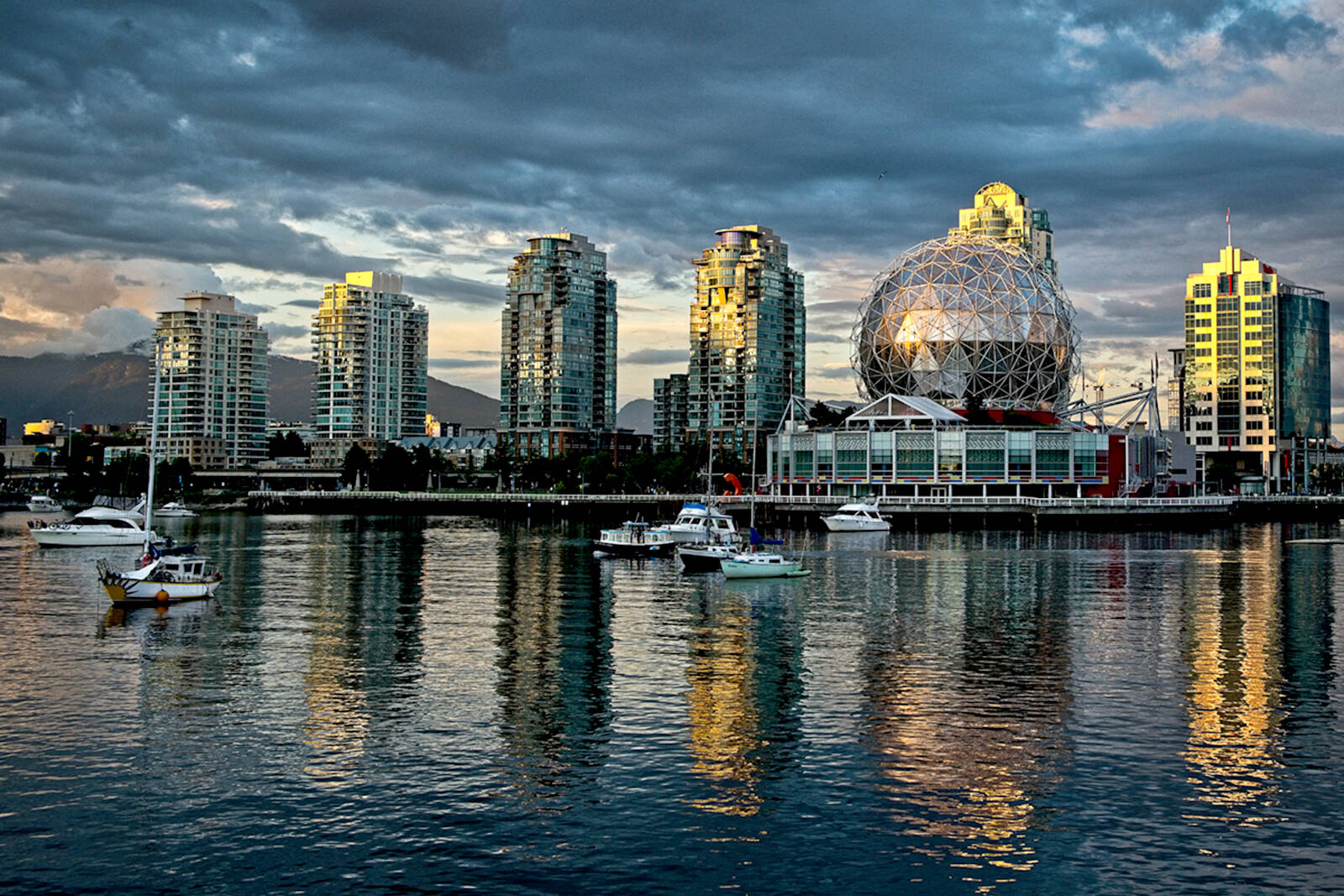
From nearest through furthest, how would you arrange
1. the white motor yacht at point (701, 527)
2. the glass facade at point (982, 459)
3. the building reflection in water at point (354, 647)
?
the building reflection in water at point (354, 647) → the white motor yacht at point (701, 527) → the glass facade at point (982, 459)

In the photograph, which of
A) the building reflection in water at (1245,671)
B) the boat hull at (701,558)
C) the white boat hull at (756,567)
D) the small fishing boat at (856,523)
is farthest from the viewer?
the small fishing boat at (856,523)

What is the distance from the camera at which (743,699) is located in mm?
43469

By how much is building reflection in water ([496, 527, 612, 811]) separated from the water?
0.54ft

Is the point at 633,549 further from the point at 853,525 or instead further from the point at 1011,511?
the point at 1011,511

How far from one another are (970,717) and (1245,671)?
53.0 ft

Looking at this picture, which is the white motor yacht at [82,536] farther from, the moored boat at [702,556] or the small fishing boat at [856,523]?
the small fishing boat at [856,523]

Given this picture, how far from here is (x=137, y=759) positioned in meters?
34.8

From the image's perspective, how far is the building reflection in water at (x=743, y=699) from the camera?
3347 centimetres

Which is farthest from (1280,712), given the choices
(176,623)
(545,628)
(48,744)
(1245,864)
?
(176,623)

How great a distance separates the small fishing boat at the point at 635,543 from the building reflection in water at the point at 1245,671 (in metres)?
43.0

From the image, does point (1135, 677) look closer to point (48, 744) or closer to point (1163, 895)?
point (1163, 895)

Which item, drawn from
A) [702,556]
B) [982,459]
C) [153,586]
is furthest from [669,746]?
[982,459]

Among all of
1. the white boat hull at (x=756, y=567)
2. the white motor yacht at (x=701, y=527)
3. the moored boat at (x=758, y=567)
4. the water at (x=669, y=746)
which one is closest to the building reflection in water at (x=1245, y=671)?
the water at (x=669, y=746)

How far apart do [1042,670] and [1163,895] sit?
950 inches
